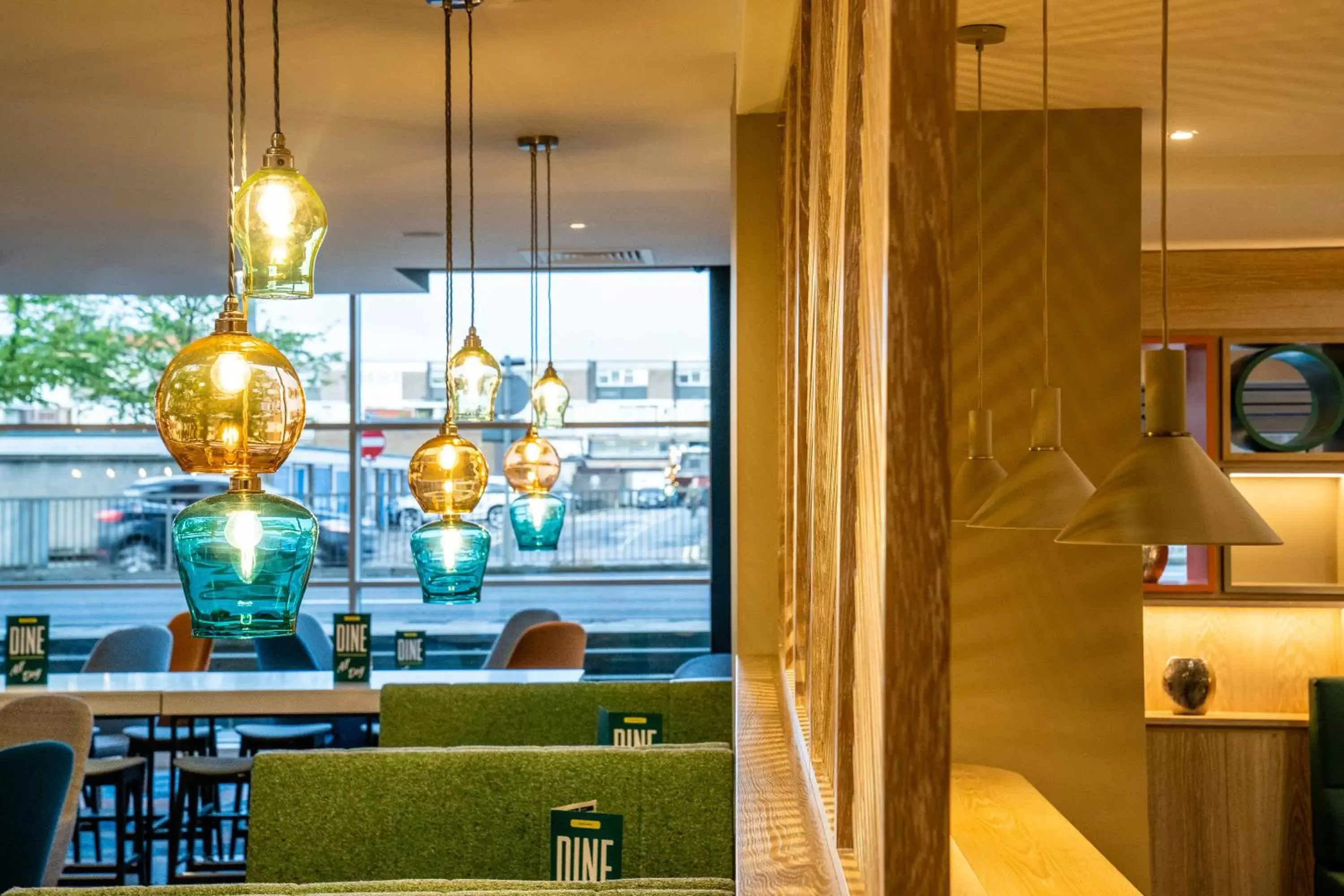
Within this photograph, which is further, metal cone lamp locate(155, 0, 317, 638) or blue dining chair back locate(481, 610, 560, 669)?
blue dining chair back locate(481, 610, 560, 669)

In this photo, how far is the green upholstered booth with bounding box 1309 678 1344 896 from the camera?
437cm

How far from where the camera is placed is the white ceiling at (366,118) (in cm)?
301

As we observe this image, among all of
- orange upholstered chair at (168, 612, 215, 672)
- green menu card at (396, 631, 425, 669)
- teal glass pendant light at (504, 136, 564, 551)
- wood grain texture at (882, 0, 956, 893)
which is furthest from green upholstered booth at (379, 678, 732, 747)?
orange upholstered chair at (168, 612, 215, 672)

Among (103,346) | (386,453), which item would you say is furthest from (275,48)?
(103,346)

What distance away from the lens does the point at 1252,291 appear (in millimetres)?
4754

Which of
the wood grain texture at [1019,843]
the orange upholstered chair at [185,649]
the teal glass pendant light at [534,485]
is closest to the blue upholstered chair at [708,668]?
the teal glass pendant light at [534,485]

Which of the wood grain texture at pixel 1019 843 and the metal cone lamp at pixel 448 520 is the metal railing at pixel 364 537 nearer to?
the wood grain texture at pixel 1019 843

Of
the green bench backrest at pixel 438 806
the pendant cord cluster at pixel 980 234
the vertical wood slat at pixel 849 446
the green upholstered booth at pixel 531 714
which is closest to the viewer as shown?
the vertical wood slat at pixel 849 446

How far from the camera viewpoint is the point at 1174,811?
14.8 feet

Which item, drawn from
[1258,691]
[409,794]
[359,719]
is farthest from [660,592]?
[409,794]

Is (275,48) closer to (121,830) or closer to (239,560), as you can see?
(239,560)

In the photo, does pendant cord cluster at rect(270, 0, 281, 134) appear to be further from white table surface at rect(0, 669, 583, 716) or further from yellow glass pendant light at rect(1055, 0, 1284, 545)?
white table surface at rect(0, 669, 583, 716)

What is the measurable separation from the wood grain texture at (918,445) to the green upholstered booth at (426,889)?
1.15 meters

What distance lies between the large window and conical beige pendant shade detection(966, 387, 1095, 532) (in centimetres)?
530
